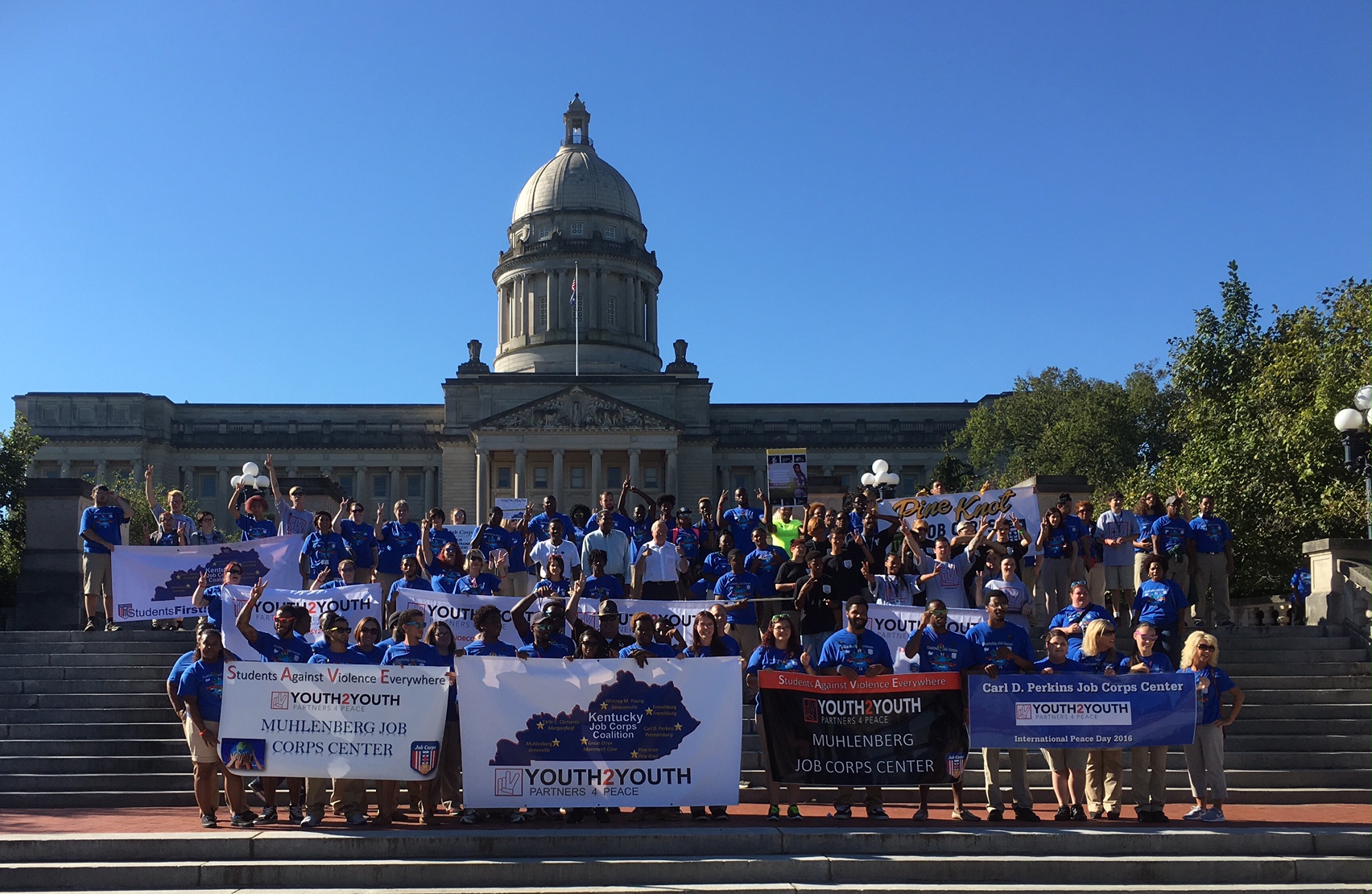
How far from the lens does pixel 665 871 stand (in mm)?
10602

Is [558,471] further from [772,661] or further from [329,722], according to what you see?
[329,722]

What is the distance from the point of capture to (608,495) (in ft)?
61.5

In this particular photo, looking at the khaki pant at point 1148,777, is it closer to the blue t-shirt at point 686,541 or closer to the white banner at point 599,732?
the white banner at point 599,732

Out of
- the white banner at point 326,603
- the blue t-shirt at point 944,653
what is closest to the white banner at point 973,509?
the blue t-shirt at point 944,653

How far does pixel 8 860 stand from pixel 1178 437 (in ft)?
226

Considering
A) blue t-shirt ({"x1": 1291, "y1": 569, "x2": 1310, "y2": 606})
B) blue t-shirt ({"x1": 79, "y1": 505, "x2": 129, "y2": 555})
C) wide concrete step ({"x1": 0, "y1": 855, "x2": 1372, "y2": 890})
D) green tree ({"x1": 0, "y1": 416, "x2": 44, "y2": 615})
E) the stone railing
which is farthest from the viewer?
green tree ({"x1": 0, "y1": 416, "x2": 44, "y2": 615})

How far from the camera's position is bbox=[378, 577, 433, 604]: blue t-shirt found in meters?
15.5

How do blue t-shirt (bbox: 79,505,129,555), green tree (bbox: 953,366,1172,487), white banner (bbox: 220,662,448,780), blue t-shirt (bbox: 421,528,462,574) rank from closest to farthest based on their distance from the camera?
white banner (bbox: 220,662,448,780), blue t-shirt (bbox: 79,505,129,555), blue t-shirt (bbox: 421,528,462,574), green tree (bbox: 953,366,1172,487)

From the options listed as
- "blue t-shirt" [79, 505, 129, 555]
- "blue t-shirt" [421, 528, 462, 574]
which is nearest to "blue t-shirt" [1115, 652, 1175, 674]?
"blue t-shirt" [421, 528, 462, 574]

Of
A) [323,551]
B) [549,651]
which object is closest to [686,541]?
[323,551]

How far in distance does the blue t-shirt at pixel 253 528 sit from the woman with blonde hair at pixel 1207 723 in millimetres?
12265

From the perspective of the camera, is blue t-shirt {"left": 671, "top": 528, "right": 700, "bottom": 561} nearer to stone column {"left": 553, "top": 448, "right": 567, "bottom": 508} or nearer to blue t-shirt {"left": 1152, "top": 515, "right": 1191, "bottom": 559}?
blue t-shirt {"left": 1152, "top": 515, "right": 1191, "bottom": 559}

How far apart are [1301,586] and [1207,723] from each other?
1298 centimetres

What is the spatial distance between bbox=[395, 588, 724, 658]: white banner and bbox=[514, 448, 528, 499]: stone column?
77.9 metres
